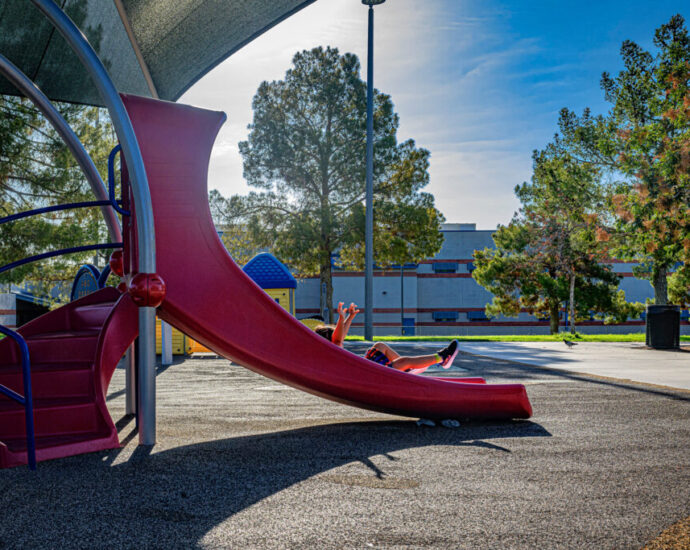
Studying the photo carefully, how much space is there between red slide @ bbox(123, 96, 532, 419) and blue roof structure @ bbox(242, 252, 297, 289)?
1011 cm

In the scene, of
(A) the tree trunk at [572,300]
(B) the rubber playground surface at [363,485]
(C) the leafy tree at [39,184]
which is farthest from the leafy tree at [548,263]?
(B) the rubber playground surface at [363,485]

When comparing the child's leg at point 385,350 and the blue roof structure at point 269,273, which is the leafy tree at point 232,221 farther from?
the child's leg at point 385,350

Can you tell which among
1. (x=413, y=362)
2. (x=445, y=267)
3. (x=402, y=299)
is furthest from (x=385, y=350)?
(x=445, y=267)

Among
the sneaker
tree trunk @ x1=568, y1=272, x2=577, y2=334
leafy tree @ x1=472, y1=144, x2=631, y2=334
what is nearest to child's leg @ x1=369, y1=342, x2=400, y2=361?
the sneaker

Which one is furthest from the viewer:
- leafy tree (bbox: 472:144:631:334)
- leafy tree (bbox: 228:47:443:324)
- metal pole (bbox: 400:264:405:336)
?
metal pole (bbox: 400:264:405:336)

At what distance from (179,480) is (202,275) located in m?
1.58

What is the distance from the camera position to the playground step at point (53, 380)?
13.5ft

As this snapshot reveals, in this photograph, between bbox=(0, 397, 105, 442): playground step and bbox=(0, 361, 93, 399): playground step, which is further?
bbox=(0, 361, 93, 399): playground step

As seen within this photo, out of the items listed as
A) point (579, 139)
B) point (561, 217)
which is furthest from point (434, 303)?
point (579, 139)

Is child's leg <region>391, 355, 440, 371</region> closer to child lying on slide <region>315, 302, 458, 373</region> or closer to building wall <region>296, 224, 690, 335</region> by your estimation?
child lying on slide <region>315, 302, 458, 373</region>

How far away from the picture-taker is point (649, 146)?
18.2 meters

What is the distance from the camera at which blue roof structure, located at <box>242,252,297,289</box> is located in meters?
14.8

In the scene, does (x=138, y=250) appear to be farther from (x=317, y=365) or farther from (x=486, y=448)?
(x=486, y=448)

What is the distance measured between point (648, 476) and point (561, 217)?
26.5 metres
